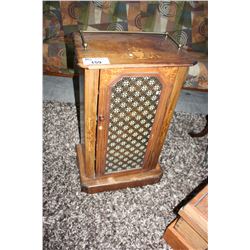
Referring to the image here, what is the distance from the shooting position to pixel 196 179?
6.46 ft

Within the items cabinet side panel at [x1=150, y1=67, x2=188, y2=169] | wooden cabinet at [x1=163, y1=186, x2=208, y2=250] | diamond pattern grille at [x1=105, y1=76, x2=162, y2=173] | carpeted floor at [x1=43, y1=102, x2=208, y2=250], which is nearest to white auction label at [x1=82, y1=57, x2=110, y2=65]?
diamond pattern grille at [x1=105, y1=76, x2=162, y2=173]

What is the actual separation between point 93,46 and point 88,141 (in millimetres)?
548

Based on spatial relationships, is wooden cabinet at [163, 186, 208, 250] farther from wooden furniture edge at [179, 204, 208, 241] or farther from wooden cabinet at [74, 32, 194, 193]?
wooden cabinet at [74, 32, 194, 193]

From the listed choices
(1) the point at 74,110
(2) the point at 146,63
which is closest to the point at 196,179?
(2) the point at 146,63

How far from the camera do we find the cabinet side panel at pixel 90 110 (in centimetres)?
116

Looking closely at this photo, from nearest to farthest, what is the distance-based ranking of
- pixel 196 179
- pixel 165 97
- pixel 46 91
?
pixel 165 97
pixel 196 179
pixel 46 91

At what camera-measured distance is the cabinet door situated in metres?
1.22

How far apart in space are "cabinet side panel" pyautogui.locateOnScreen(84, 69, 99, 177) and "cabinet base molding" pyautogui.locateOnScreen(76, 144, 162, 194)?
0.17 metres

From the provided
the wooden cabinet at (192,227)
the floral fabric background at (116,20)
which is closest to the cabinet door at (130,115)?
the wooden cabinet at (192,227)

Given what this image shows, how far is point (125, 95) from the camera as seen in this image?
4.18 ft

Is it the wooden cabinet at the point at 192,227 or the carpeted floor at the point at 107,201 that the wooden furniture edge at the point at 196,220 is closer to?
the wooden cabinet at the point at 192,227

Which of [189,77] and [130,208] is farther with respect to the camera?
[189,77]

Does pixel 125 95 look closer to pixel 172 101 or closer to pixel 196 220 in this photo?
pixel 172 101

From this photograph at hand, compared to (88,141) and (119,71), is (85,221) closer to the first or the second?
(88,141)
